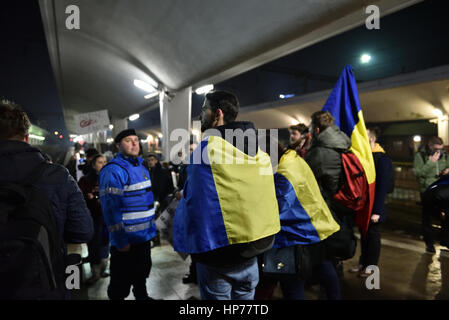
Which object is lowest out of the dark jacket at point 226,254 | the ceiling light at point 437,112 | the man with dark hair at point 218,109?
the dark jacket at point 226,254

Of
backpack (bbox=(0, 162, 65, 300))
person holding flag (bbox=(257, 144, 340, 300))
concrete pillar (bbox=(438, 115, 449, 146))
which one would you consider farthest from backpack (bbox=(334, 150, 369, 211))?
concrete pillar (bbox=(438, 115, 449, 146))

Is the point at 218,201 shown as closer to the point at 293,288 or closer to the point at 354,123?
the point at 293,288

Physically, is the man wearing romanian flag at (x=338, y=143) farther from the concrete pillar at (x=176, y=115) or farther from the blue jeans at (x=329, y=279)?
the concrete pillar at (x=176, y=115)

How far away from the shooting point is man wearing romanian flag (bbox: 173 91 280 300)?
1597 millimetres

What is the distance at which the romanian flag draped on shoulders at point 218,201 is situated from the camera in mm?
1593

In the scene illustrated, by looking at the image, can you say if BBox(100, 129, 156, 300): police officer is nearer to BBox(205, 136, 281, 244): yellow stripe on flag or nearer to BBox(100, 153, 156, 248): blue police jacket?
BBox(100, 153, 156, 248): blue police jacket

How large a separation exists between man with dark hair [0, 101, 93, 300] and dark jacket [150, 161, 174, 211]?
3.42 meters

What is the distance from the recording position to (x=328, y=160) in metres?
2.59

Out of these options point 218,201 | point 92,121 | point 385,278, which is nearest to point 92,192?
point 92,121

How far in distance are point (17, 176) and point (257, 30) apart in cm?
519

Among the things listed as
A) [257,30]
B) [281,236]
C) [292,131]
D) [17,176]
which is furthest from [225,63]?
[17,176]

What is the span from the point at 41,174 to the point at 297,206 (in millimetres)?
1743

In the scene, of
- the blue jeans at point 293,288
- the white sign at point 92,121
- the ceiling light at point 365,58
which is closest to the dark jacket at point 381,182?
the blue jeans at point 293,288
